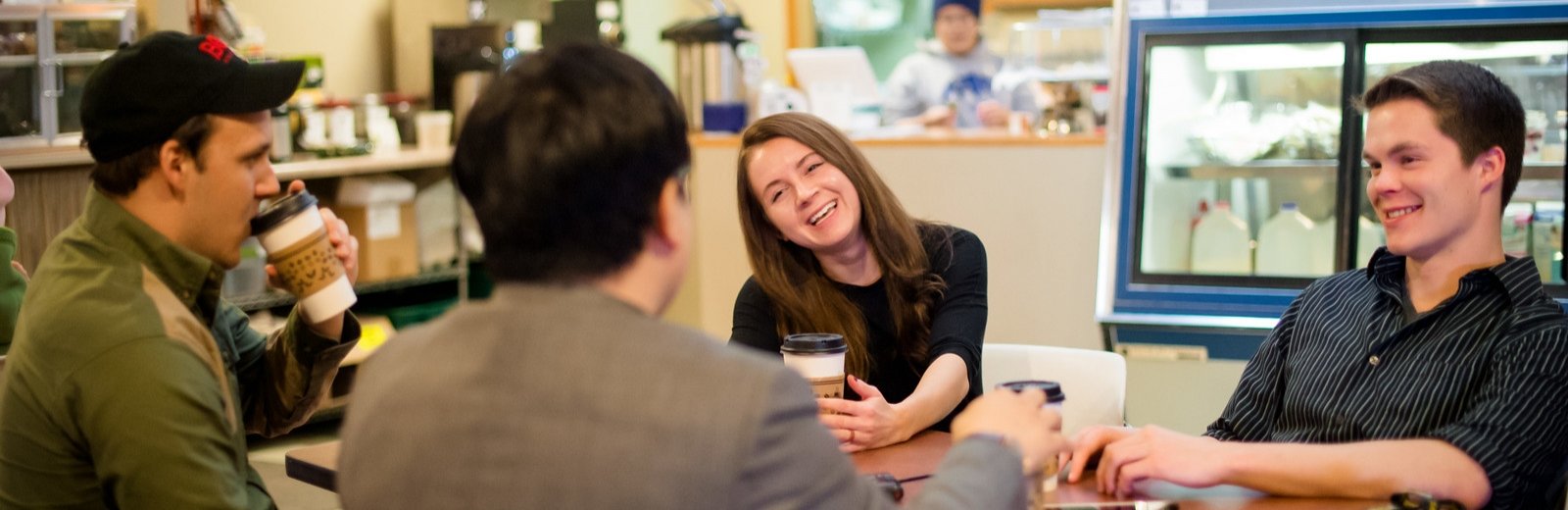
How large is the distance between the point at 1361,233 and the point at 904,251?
6.07 ft

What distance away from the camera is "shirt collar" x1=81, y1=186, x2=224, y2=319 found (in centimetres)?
174

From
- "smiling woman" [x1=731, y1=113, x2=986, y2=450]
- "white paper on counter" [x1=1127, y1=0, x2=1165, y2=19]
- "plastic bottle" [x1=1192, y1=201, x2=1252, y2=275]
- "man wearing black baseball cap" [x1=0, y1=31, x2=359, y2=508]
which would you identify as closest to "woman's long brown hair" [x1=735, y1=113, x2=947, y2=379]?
"smiling woman" [x1=731, y1=113, x2=986, y2=450]

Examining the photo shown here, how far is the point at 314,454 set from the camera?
2156 millimetres

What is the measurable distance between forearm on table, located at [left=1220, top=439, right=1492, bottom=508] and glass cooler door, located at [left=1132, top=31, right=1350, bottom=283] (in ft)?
6.68

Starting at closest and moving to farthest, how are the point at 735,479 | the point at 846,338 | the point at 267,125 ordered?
the point at 735,479, the point at 267,125, the point at 846,338

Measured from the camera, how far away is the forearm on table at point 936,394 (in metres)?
2.21

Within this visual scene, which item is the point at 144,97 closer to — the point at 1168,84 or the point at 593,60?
the point at 593,60

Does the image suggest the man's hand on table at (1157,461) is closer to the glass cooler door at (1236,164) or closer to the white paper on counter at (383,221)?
the glass cooler door at (1236,164)

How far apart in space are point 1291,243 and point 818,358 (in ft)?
7.55

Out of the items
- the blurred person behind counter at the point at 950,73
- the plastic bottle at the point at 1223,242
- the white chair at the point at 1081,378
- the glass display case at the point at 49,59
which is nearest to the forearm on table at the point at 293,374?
the white chair at the point at 1081,378

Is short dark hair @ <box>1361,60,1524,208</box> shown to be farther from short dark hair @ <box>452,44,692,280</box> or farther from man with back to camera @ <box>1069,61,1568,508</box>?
short dark hair @ <box>452,44,692,280</box>

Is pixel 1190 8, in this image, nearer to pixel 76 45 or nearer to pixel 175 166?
pixel 175 166

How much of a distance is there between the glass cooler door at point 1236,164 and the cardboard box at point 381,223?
267 cm

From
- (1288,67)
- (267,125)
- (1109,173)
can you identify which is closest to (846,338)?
(267,125)
